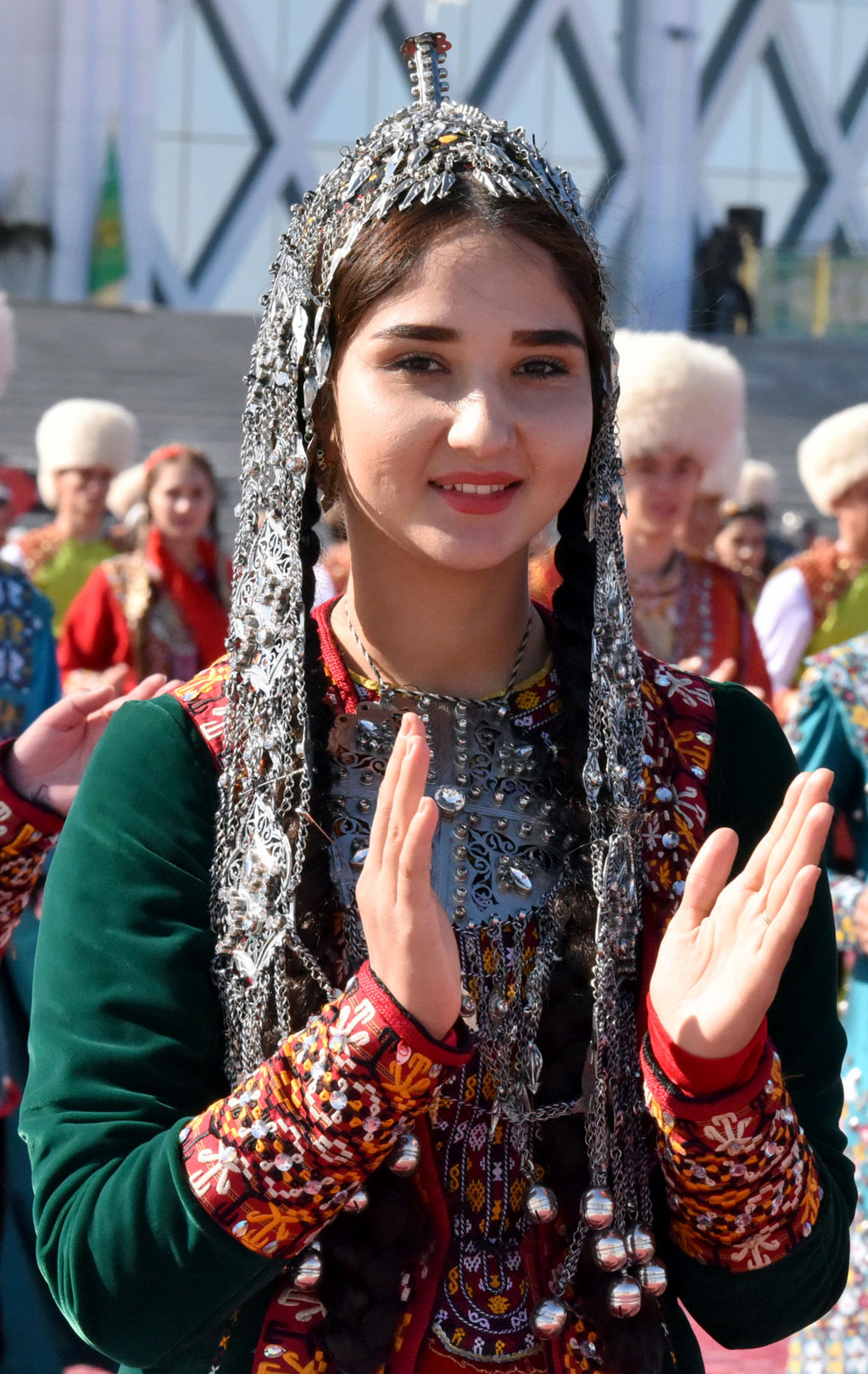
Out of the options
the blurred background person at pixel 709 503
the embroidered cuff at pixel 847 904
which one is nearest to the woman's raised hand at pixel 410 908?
the embroidered cuff at pixel 847 904

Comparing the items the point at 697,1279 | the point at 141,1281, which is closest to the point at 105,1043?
the point at 141,1281

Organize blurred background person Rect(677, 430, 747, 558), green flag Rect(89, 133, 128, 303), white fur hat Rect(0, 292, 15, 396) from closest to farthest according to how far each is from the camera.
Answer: white fur hat Rect(0, 292, 15, 396), blurred background person Rect(677, 430, 747, 558), green flag Rect(89, 133, 128, 303)

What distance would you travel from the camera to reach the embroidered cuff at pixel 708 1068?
1629 millimetres

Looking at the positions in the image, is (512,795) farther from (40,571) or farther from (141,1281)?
(40,571)

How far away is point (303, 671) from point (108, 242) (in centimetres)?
2750

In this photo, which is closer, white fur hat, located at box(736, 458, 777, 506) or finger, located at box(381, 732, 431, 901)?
finger, located at box(381, 732, 431, 901)

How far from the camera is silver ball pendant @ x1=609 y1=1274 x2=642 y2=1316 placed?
1.74 metres

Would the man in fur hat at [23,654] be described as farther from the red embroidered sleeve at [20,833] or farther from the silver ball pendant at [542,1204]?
the silver ball pendant at [542,1204]

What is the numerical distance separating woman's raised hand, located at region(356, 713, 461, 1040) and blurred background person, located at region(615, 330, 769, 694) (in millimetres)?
3774

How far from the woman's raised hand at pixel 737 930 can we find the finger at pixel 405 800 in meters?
0.26

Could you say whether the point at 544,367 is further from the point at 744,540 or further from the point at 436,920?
the point at 744,540

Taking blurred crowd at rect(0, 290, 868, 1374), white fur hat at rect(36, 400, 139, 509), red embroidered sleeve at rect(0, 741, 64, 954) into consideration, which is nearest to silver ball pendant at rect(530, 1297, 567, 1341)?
blurred crowd at rect(0, 290, 868, 1374)

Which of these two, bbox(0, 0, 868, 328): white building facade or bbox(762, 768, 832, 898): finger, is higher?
bbox(0, 0, 868, 328): white building facade

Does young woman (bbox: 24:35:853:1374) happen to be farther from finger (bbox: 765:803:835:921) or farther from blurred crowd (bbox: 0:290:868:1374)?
blurred crowd (bbox: 0:290:868:1374)
